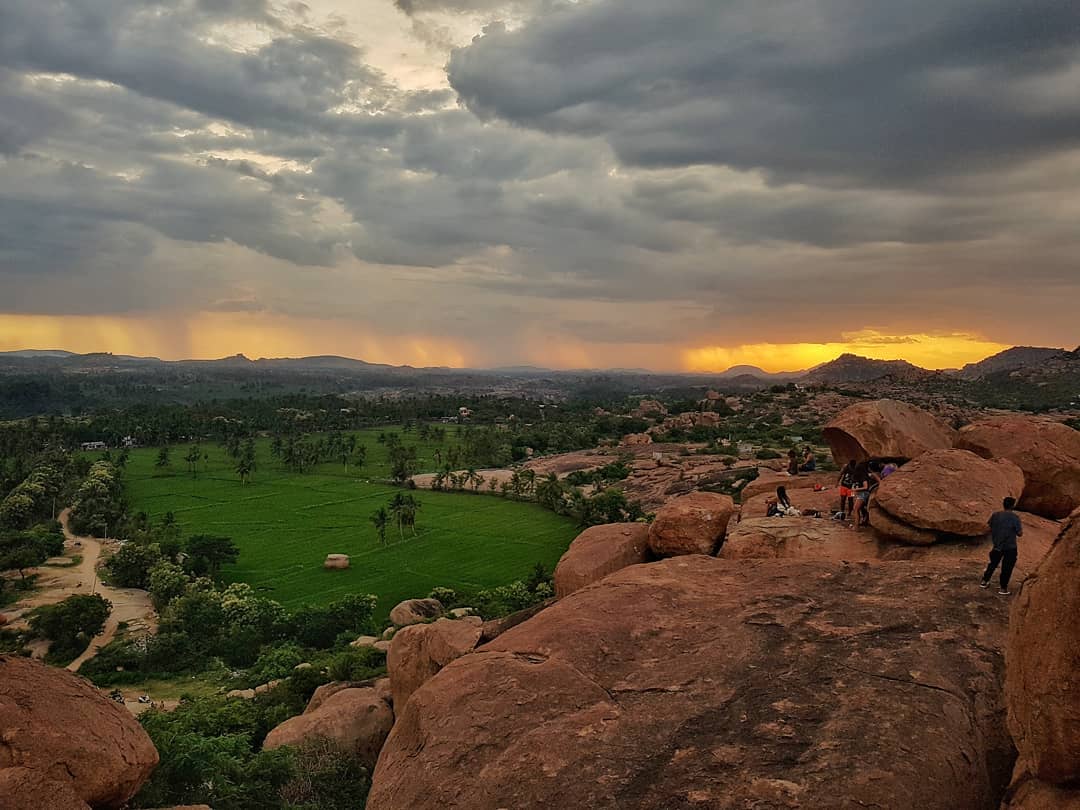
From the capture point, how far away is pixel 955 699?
10938 millimetres

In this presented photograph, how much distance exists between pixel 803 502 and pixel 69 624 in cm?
5963

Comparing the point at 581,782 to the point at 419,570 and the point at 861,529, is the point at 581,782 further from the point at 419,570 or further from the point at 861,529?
the point at 419,570

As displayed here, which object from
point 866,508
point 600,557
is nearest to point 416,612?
point 600,557

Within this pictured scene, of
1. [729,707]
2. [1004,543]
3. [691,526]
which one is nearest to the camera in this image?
[729,707]

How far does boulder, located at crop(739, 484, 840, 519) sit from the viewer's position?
24750mm

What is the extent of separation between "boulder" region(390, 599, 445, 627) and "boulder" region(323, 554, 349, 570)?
22.1m

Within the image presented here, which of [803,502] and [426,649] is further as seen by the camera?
[803,502]

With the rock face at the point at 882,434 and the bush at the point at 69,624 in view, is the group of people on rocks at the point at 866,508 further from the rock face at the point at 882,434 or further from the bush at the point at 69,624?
the bush at the point at 69,624

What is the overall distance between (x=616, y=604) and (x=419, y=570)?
6312cm

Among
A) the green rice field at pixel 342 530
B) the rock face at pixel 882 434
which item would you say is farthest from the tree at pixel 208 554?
the rock face at pixel 882 434

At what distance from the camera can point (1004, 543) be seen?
46.0 ft

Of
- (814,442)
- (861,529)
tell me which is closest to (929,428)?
(861,529)

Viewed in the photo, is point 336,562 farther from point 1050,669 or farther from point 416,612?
point 1050,669

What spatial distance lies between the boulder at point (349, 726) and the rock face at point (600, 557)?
9007 millimetres
